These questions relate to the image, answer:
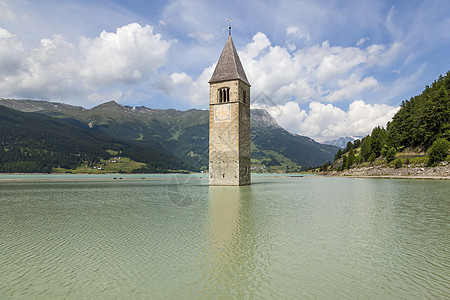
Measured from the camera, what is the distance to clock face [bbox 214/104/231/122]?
60.3 m

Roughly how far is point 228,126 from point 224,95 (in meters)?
7.08

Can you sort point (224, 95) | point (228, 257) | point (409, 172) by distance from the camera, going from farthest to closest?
point (409, 172), point (224, 95), point (228, 257)

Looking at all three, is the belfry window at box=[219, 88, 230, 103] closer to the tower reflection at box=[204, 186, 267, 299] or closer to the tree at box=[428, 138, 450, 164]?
the tower reflection at box=[204, 186, 267, 299]

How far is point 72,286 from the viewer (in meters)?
9.45

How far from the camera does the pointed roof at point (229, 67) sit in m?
61.6

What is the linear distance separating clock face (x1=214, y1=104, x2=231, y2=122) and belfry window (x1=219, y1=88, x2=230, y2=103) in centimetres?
139

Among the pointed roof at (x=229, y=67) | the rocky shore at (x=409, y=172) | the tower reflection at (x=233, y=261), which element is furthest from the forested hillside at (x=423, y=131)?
the tower reflection at (x=233, y=261)

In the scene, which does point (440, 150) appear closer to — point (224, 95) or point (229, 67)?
point (224, 95)

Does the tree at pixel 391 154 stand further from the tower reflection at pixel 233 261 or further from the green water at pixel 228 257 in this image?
the tower reflection at pixel 233 261

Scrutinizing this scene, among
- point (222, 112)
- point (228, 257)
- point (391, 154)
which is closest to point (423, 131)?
point (391, 154)

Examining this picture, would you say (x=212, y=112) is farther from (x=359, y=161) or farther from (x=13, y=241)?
(x=359, y=161)

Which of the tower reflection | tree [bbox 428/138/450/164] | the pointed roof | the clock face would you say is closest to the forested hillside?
tree [bbox 428/138/450/164]

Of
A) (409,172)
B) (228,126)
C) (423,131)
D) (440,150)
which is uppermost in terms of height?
(423,131)

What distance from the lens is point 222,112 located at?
6091 centimetres
